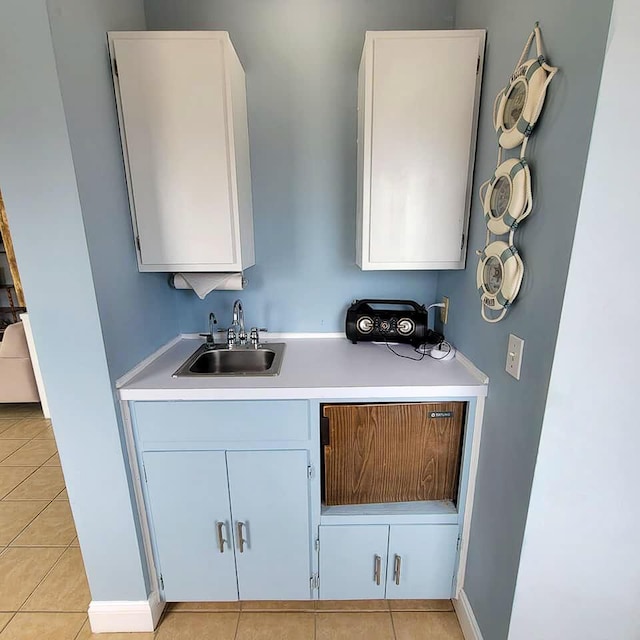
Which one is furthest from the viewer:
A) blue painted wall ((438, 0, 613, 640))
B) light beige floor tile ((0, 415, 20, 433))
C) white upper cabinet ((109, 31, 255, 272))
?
light beige floor tile ((0, 415, 20, 433))

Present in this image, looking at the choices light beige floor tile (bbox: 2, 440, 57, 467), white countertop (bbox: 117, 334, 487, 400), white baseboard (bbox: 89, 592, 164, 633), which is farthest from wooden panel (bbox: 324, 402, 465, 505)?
light beige floor tile (bbox: 2, 440, 57, 467)

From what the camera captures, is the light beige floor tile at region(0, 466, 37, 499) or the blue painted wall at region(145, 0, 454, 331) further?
the light beige floor tile at region(0, 466, 37, 499)

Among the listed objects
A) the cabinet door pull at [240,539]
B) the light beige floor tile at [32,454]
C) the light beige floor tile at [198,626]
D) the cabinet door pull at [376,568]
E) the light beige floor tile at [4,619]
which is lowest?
the light beige floor tile at [32,454]

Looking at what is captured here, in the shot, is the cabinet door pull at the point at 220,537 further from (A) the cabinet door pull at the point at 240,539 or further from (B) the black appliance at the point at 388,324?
(B) the black appliance at the point at 388,324

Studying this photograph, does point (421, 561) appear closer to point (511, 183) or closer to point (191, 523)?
point (191, 523)

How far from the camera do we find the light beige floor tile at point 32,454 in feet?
7.88

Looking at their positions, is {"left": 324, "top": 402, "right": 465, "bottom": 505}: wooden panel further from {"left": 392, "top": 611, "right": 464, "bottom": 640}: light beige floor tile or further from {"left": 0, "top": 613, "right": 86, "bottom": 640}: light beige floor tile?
{"left": 0, "top": 613, "right": 86, "bottom": 640}: light beige floor tile

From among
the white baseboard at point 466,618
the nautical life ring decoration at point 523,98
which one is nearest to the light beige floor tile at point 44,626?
the white baseboard at point 466,618

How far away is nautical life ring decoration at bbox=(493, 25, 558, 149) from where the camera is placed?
869 mm

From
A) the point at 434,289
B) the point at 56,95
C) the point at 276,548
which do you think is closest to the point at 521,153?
the point at 434,289

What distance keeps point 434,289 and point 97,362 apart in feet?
5.00

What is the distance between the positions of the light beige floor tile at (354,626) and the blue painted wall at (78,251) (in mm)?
738

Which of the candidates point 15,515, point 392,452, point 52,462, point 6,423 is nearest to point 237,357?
point 392,452

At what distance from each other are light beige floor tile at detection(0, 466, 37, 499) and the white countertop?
5.53ft
